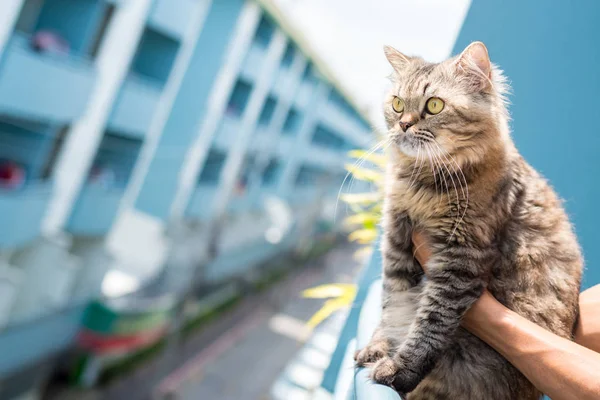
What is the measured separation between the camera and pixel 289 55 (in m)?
13.0

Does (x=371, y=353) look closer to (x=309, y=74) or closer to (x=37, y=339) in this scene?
(x=37, y=339)

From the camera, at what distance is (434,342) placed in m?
1.28

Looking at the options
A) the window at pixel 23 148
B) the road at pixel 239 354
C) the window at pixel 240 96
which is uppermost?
the window at pixel 240 96

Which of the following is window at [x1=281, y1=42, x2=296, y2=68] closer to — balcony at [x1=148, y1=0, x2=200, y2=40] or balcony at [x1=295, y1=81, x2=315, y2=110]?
balcony at [x1=295, y1=81, x2=315, y2=110]

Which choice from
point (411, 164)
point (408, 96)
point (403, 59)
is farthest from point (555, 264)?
point (403, 59)

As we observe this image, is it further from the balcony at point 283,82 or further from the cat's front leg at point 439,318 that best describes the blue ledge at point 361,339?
→ the balcony at point 283,82

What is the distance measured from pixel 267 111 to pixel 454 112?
1194cm

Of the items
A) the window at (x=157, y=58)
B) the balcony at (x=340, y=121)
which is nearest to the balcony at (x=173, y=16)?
the window at (x=157, y=58)

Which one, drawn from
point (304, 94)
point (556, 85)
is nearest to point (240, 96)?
point (304, 94)

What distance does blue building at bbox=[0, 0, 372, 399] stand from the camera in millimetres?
5168

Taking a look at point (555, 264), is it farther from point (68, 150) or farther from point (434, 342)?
point (68, 150)

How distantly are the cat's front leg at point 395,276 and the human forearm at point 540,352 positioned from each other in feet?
0.85

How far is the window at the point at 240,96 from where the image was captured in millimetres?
10992

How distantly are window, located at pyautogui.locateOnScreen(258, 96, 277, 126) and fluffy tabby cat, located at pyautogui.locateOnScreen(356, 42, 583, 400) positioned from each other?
11.5 metres
